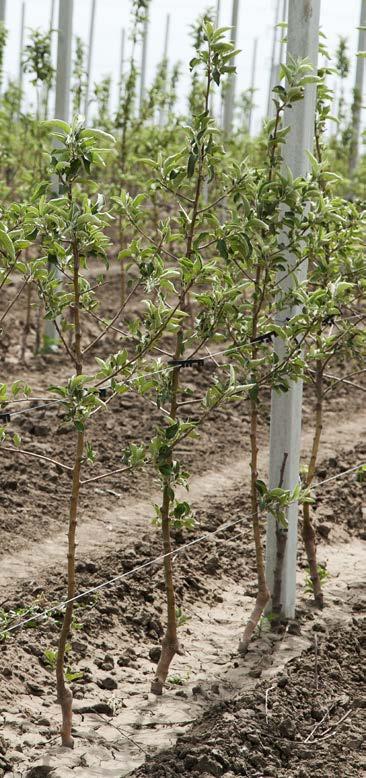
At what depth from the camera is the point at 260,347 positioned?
444 cm

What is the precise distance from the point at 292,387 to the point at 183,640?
1.25 m

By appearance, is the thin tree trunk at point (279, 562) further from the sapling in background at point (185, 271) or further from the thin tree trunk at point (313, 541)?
the sapling in background at point (185, 271)

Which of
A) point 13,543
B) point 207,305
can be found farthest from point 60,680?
point 13,543

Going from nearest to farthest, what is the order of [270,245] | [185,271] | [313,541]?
[185,271], [270,245], [313,541]

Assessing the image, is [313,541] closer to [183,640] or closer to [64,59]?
[183,640]

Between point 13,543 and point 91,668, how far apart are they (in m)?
1.20

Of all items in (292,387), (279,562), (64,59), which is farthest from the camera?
(64,59)

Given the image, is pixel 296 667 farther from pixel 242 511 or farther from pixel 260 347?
pixel 242 511

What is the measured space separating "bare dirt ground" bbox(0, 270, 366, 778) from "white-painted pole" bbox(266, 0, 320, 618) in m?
0.30

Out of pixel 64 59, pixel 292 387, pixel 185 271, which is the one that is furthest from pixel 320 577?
pixel 64 59

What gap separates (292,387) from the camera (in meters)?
4.70

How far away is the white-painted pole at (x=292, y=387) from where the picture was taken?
443cm

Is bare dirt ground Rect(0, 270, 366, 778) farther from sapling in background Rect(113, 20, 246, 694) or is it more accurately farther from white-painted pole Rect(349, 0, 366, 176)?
white-painted pole Rect(349, 0, 366, 176)

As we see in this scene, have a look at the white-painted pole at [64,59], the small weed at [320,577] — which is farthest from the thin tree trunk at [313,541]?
the white-painted pole at [64,59]
